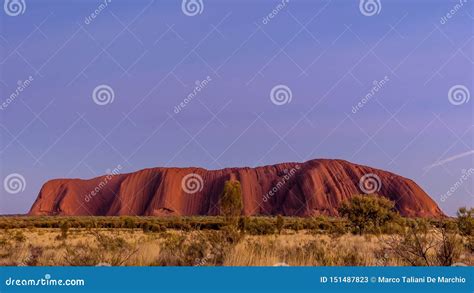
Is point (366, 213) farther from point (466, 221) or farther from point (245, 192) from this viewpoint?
point (245, 192)

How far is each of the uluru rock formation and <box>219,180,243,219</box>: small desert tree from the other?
307 ft

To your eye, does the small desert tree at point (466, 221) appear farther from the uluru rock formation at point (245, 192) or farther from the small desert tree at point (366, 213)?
the uluru rock formation at point (245, 192)

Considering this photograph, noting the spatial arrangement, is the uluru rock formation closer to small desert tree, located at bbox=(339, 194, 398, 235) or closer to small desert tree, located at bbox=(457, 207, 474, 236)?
small desert tree, located at bbox=(339, 194, 398, 235)

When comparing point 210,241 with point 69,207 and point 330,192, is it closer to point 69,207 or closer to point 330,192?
point 330,192

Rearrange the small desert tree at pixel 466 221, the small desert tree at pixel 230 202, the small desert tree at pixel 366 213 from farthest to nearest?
the small desert tree at pixel 366 213 < the small desert tree at pixel 466 221 < the small desert tree at pixel 230 202

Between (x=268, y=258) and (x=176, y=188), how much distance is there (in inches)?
4504

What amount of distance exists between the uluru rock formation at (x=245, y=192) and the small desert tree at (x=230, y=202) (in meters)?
93.6

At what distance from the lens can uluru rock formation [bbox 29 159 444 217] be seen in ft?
381

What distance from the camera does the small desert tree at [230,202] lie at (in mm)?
18234

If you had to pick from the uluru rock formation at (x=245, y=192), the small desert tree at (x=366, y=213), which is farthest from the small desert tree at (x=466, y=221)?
the uluru rock formation at (x=245, y=192)

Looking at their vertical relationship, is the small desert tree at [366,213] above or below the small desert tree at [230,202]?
above

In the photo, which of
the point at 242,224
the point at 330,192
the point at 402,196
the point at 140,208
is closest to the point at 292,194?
the point at 330,192

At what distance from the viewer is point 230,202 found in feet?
60.6

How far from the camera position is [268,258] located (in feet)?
40.3
